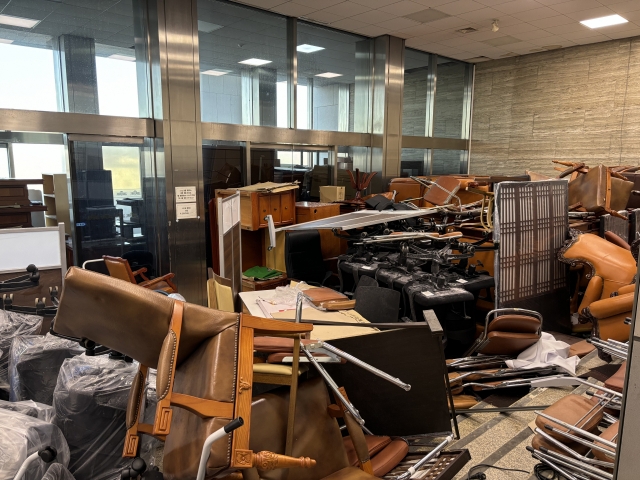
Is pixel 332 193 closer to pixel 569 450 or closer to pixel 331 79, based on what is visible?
pixel 331 79

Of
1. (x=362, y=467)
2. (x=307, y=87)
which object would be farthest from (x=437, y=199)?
(x=362, y=467)

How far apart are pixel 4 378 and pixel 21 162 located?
10.2 ft

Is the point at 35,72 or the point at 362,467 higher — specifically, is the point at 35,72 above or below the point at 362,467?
above

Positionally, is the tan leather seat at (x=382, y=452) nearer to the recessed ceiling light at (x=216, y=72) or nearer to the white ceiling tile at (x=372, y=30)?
the recessed ceiling light at (x=216, y=72)

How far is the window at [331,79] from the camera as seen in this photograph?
281 inches

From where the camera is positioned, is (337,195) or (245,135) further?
(337,195)

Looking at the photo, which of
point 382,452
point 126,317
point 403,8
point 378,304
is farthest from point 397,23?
point 126,317

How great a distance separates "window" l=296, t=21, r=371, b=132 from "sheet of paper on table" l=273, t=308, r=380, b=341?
14.5 feet

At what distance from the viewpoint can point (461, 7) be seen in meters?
6.16

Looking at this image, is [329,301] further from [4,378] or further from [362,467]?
[4,378]

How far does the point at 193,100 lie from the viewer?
5.59 metres

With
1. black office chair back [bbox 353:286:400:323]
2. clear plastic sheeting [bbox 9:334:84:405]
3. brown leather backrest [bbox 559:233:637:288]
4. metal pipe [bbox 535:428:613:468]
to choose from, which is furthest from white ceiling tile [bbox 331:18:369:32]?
metal pipe [bbox 535:428:613:468]

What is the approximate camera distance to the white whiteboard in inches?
126

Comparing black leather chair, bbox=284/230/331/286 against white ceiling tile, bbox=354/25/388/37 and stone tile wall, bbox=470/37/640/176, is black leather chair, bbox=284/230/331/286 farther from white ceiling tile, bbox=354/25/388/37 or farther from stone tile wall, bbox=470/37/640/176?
stone tile wall, bbox=470/37/640/176
